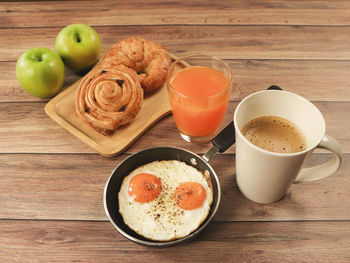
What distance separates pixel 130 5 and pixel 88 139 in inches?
34.1

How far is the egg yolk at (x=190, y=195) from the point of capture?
95 cm

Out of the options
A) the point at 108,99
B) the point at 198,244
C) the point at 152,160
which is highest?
the point at 108,99

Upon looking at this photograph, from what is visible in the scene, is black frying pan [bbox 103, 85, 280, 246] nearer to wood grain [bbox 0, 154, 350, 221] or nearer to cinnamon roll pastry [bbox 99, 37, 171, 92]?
wood grain [bbox 0, 154, 350, 221]

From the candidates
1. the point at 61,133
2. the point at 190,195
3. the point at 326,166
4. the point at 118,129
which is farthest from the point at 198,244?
the point at 61,133

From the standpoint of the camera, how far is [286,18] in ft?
5.43

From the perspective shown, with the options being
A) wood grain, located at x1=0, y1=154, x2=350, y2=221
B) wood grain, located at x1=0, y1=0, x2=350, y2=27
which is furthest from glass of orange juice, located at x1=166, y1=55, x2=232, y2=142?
wood grain, located at x1=0, y1=0, x2=350, y2=27

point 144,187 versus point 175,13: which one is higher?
point 175,13

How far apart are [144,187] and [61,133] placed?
1.40ft

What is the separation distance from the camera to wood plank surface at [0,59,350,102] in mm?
1326

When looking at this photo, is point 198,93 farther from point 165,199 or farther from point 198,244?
point 198,244

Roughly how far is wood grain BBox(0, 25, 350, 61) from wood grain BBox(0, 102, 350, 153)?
31cm

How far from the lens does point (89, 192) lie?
3.49ft

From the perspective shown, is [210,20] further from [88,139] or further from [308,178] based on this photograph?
[308,178]

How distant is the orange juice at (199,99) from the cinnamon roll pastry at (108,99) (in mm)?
145
